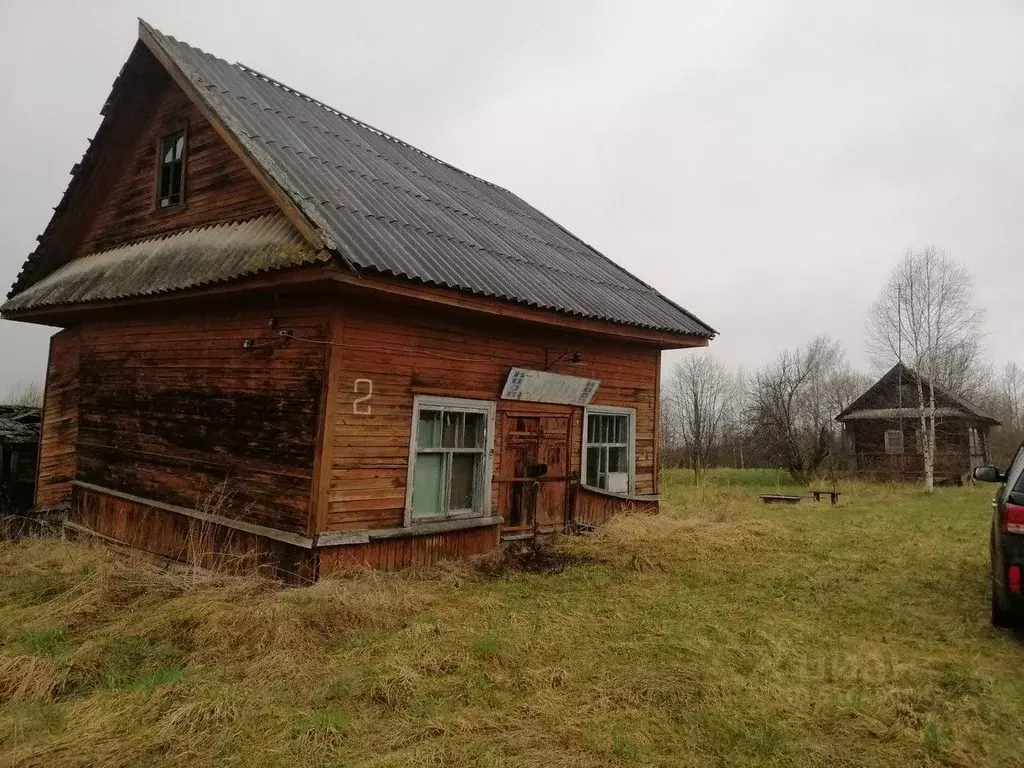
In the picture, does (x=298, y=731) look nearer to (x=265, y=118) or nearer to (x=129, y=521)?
(x=129, y=521)

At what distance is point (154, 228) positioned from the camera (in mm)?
9570

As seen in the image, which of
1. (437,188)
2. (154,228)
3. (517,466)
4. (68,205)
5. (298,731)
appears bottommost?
(298,731)

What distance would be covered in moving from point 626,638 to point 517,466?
3.81 meters

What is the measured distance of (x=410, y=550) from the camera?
750 centimetres

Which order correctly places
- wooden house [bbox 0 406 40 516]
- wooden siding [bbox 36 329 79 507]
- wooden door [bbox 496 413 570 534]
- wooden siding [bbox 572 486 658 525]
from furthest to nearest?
wooden house [bbox 0 406 40 516] → wooden siding [bbox 36 329 79 507] → wooden siding [bbox 572 486 658 525] → wooden door [bbox 496 413 570 534]

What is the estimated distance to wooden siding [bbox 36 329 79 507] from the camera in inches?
414

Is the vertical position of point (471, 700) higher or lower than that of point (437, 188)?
lower

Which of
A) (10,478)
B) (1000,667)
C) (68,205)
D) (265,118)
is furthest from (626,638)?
(10,478)

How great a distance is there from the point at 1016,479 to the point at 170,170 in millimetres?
10808

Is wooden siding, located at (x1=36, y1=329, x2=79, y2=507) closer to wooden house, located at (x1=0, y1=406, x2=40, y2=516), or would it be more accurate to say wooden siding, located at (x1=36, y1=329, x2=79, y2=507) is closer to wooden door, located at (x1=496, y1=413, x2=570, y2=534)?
wooden house, located at (x1=0, y1=406, x2=40, y2=516)

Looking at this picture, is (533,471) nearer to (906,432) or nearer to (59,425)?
(59,425)

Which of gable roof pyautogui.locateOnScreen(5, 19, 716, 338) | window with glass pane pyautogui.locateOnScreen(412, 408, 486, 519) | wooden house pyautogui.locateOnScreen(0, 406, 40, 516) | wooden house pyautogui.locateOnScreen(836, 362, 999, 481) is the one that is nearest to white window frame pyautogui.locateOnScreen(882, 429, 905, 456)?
wooden house pyautogui.locateOnScreen(836, 362, 999, 481)

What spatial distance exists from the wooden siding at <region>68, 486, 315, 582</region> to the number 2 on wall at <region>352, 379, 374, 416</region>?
155 centimetres

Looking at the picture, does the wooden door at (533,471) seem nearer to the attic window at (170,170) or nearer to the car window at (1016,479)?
the car window at (1016,479)
